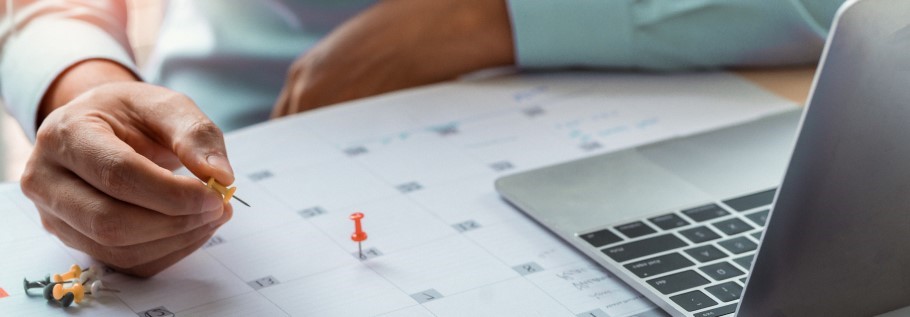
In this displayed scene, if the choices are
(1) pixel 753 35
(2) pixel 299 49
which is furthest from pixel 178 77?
(1) pixel 753 35

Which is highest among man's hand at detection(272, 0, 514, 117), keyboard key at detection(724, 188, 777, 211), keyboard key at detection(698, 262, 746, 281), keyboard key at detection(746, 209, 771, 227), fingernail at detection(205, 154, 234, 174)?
man's hand at detection(272, 0, 514, 117)

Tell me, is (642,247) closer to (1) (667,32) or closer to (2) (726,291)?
(2) (726,291)

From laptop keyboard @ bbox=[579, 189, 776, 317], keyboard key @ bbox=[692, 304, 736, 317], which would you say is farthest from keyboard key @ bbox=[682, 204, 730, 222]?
keyboard key @ bbox=[692, 304, 736, 317]

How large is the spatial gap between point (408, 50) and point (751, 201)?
36 cm

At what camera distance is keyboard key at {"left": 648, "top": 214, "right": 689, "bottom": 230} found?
2.20ft

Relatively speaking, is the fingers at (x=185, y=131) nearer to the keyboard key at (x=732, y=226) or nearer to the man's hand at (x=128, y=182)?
the man's hand at (x=128, y=182)

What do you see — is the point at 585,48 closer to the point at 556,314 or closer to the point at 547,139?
the point at 547,139

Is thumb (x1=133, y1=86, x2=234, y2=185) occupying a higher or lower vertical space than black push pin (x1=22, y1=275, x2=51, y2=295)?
higher

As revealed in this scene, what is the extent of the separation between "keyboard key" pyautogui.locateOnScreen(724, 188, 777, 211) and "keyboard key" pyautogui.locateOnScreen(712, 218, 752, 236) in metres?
0.02

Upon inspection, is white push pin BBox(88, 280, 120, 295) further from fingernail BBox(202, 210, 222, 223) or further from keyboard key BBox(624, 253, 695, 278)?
keyboard key BBox(624, 253, 695, 278)

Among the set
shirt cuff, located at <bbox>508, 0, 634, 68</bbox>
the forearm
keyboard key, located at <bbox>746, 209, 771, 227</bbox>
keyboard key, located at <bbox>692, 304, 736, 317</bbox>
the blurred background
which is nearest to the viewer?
keyboard key, located at <bbox>692, 304, 736, 317</bbox>

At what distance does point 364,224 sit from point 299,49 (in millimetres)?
386

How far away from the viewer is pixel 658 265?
0.62 m

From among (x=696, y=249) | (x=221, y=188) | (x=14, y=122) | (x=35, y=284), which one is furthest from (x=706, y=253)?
(x=14, y=122)
